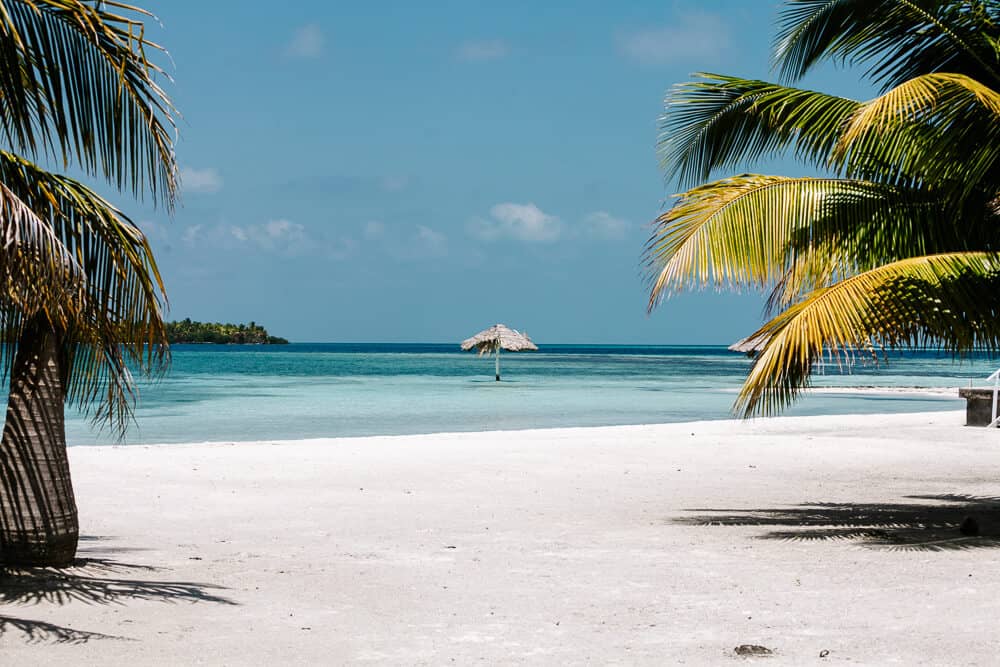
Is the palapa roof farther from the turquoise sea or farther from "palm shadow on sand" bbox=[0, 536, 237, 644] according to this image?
"palm shadow on sand" bbox=[0, 536, 237, 644]

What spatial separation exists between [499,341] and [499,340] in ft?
0.16

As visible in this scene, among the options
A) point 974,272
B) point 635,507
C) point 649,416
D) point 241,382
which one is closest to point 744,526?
point 635,507

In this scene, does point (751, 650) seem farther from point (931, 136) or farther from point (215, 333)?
point (215, 333)

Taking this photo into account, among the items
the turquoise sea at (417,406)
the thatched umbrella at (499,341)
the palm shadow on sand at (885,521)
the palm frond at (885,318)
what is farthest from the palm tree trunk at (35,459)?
the thatched umbrella at (499,341)

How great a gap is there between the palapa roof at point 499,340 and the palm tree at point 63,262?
3475 centimetres

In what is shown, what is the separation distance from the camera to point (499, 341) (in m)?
40.7

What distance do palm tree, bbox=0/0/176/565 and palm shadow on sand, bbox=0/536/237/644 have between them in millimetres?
121

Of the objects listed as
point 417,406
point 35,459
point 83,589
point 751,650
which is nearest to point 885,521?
point 751,650

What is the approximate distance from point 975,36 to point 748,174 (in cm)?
184

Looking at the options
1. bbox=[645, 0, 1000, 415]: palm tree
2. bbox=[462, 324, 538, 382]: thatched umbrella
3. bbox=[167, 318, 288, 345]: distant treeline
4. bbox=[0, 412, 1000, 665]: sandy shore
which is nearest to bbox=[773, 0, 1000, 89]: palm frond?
bbox=[645, 0, 1000, 415]: palm tree

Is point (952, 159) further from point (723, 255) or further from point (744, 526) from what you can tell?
point (744, 526)

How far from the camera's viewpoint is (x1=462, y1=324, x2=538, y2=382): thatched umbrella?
40719mm

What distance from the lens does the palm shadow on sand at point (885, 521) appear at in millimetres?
7234

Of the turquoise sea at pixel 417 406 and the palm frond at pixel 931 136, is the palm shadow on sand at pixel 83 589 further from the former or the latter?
the turquoise sea at pixel 417 406
